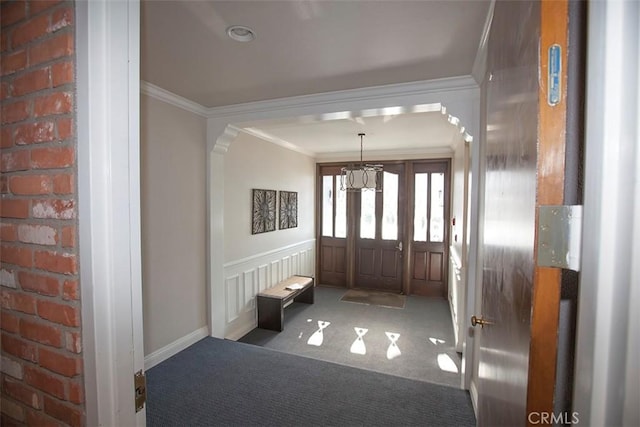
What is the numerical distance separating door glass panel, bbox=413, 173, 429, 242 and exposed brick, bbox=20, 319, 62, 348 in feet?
16.8

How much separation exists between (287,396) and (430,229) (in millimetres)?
3918

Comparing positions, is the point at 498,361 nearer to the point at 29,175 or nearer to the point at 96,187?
the point at 96,187

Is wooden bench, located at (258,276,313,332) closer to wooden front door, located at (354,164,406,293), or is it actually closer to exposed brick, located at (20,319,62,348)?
wooden front door, located at (354,164,406,293)

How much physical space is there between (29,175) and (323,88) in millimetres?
2048

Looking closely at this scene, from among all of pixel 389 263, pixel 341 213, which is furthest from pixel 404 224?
pixel 341 213

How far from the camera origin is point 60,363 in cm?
77

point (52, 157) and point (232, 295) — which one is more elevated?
point (52, 157)

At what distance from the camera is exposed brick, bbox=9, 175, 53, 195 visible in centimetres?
76

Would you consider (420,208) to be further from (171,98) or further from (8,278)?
(8,278)

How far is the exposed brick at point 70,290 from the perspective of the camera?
0.73 meters

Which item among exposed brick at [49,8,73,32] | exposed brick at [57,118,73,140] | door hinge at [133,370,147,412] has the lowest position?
door hinge at [133,370,147,412]

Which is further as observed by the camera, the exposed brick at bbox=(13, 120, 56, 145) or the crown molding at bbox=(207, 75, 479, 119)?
the crown molding at bbox=(207, 75, 479, 119)

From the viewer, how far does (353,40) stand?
1688mm

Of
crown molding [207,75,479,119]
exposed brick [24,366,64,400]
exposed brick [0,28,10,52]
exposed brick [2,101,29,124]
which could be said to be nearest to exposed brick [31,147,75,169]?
exposed brick [2,101,29,124]
